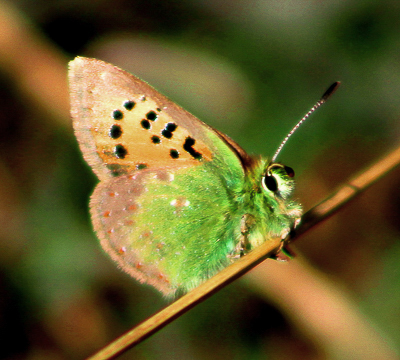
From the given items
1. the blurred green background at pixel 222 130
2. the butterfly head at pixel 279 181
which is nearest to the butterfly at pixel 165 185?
the butterfly head at pixel 279 181

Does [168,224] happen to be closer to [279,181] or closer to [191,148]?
[191,148]

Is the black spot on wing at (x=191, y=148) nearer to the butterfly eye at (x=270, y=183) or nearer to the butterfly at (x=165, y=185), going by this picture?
the butterfly at (x=165, y=185)

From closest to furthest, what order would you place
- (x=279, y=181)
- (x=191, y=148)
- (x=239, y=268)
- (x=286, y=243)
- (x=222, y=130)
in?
(x=239, y=268) < (x=286, y=243) < (x=279, y=181) < (x=191, y=148) < (x=222, y=130)

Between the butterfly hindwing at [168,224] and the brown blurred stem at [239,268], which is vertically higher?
the brown blurred stem at [239,268]

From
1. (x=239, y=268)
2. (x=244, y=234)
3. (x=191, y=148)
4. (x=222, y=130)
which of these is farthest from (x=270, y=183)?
(x=222, y=130)

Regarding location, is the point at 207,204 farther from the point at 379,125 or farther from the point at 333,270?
the point at 379,125

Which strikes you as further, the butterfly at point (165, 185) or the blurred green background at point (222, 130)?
the blurred green background at point (222, 130)

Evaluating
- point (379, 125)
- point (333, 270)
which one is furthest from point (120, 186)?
point (379, 125)
